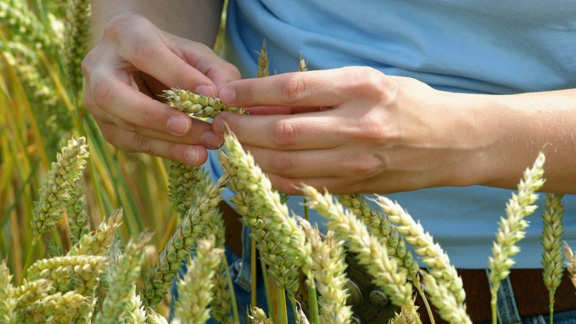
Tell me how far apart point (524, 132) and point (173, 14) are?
24.3 inches

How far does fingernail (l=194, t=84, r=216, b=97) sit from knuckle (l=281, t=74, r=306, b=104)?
0.44 ft

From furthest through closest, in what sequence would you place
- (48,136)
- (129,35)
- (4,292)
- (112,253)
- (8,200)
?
(8,200) → (48,136) → (129,35) → (112,253) → (4,292)

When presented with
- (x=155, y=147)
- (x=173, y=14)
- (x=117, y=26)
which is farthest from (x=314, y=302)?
(x=173, y=14)

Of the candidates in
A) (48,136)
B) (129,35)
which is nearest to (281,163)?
(129,35)

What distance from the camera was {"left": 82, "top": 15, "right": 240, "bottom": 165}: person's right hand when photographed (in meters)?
0.91

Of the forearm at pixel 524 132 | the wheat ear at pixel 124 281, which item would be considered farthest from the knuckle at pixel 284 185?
the wheat ear at pixel 124 281

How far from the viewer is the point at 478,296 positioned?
1040mm

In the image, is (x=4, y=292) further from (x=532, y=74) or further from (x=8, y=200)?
(x=8, y=200)

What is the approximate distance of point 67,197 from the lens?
729 mm

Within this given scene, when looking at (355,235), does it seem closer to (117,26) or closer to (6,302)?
(6,302)

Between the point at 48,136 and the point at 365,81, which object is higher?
the point at 48,136

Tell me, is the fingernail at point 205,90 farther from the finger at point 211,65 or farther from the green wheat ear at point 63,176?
the green wheat ear at point 63,176

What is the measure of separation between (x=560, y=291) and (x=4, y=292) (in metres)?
0.75

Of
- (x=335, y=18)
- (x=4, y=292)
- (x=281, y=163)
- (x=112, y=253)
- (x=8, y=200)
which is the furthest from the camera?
(x=8, y=200)
